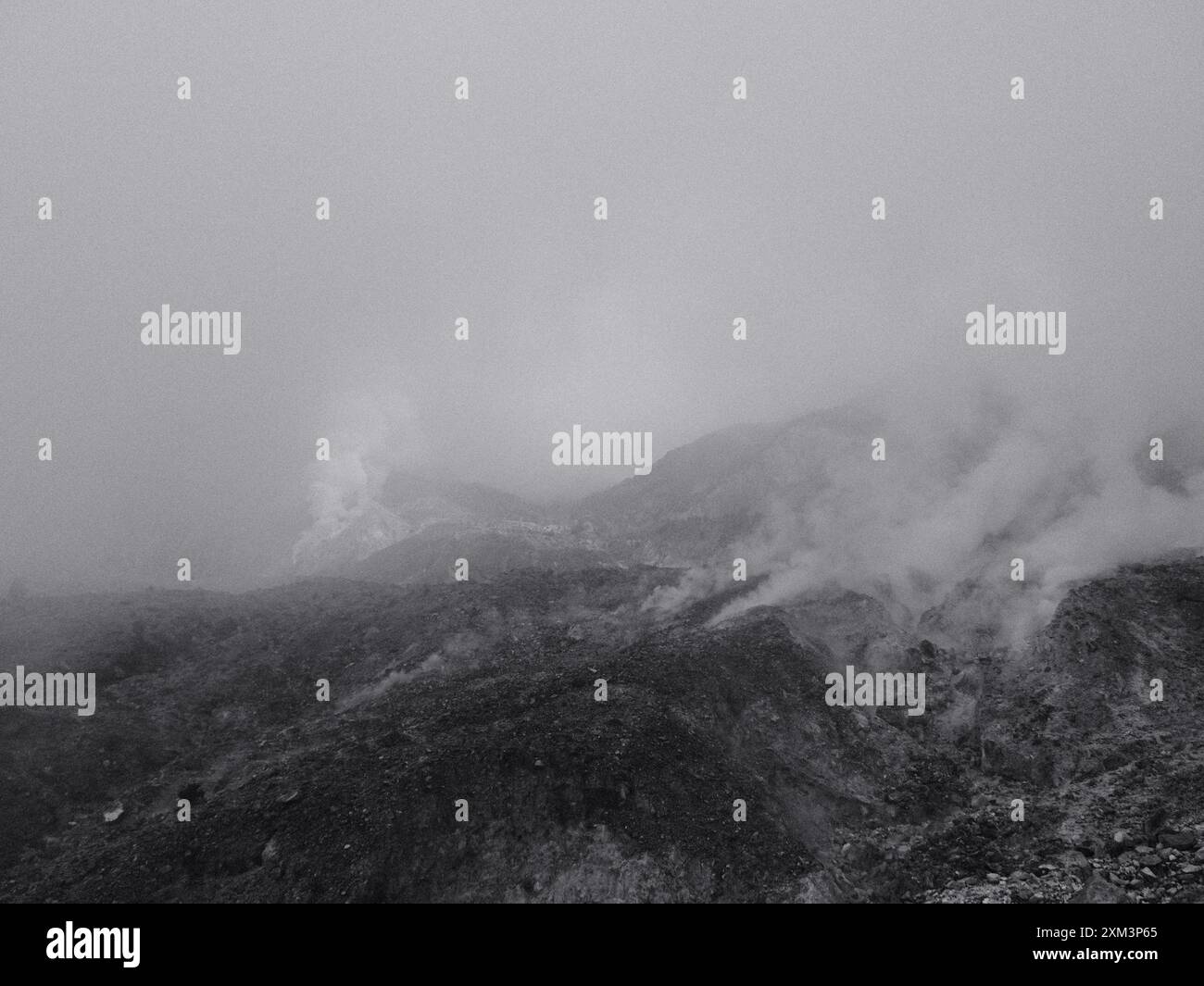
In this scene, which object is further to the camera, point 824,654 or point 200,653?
point 200,653

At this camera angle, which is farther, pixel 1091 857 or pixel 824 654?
pixel 824 654

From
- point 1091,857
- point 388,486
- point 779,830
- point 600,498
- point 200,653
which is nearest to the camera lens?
point 1091,857

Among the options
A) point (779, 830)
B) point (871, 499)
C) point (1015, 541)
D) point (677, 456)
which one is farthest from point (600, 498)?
point (779, 830)

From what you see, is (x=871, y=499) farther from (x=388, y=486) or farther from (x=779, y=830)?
(x=388, y=486)

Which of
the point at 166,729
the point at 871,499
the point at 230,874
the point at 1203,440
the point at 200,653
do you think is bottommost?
the point at 230,874

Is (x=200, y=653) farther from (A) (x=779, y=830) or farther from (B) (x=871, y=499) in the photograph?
(B) (x=871, y=499)

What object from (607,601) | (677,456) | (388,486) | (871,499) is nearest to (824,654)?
(607,601)

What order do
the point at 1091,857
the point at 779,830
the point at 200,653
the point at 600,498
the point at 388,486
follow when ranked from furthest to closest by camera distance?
1. the point at 388,486
2. the point at 600,498
3. the point at 200,653
4. the point at 779,830
5. the point at 1091,857

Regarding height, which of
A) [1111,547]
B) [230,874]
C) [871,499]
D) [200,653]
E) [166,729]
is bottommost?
[230,874]

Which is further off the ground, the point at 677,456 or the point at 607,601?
the point at 677,456
